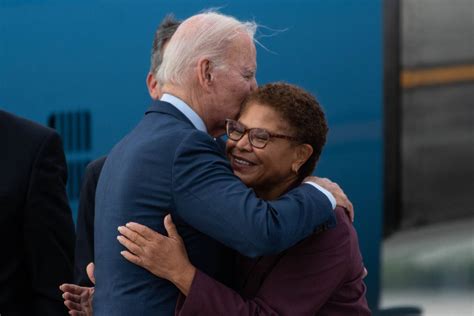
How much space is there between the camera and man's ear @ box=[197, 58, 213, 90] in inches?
95.0

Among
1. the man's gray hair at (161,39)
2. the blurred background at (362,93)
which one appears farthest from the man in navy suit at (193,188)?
the blurred background at (362,93)

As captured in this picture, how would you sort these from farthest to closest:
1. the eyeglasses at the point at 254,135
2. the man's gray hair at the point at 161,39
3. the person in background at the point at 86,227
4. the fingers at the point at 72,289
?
1. the man's gray hair at the point at 161,39
2. the person in background at the point at 86,227
3. the fingers at the point at 72,289
4. the eyeglasses at the point at 254,135

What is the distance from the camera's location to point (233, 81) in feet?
8.03

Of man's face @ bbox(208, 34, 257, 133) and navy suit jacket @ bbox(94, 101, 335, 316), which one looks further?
man's face @ bbox(208, 34, 257, 133)

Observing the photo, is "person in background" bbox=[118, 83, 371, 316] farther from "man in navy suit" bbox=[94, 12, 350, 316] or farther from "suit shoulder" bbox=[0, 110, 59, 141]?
"suit shoulder" bbox=[0, 110, 59, 141]

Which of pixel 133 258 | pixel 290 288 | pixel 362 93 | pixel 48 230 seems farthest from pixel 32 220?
pixel 362 93

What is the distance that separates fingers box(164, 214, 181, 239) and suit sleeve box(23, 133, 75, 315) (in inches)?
20.8

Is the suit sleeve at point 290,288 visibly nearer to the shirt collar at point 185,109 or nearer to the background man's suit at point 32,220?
the shirt collar at point 185,109

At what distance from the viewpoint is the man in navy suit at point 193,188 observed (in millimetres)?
2244

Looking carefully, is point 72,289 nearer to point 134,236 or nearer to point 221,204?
point 134,236

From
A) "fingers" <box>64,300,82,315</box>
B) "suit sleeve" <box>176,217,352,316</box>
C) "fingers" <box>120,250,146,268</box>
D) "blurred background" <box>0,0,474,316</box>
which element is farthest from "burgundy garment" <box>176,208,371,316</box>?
"blurred background" <box>0,0,474,316</box>

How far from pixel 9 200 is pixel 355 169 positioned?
6.90 ft

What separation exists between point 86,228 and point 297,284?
2.80 ft

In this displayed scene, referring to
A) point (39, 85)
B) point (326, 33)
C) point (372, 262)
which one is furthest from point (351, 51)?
point (39, 85)
